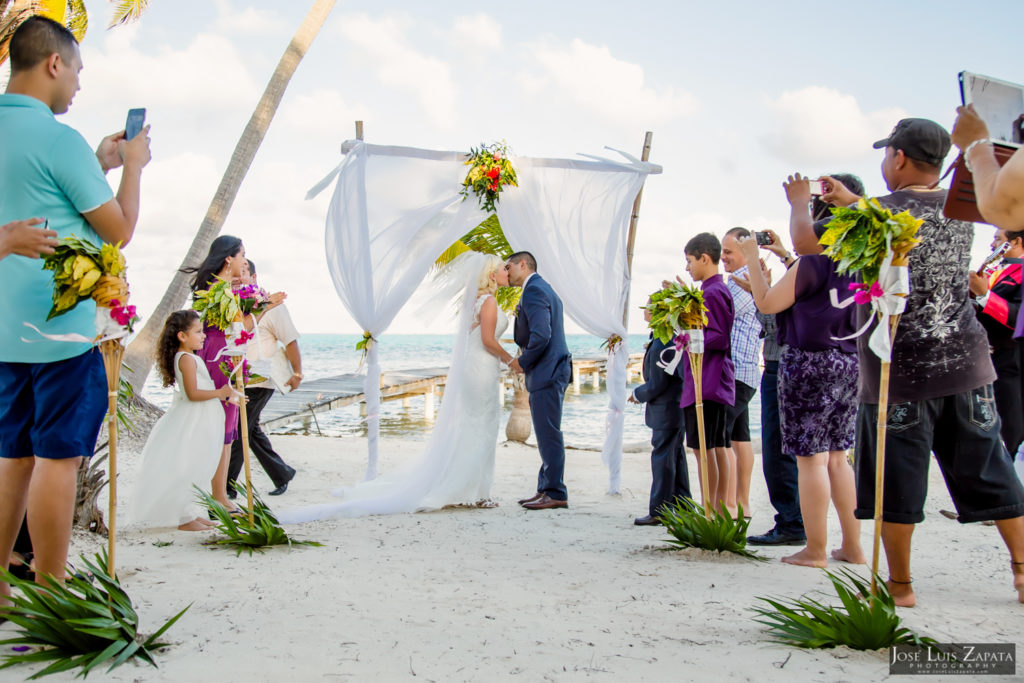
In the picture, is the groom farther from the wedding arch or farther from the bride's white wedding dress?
the wedding arch

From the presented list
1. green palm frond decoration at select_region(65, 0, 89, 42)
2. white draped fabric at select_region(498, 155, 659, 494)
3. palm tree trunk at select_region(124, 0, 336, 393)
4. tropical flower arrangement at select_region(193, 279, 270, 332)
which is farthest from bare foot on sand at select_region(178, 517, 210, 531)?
green palm frond decoration at select_region(65, 0, 89, 42)

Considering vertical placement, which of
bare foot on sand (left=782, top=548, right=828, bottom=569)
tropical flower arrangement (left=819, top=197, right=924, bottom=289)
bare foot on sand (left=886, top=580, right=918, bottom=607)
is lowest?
bare foot on sand (left=782, top=548, right=828, bottom=569)

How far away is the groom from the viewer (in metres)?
5.95

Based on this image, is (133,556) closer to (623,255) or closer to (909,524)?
(909,524)

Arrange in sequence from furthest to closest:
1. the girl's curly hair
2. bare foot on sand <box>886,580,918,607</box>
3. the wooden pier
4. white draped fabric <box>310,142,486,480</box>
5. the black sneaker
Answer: the wooden pier → white draped fabric <box>310,142,486,480</box> → the girl's curly hair → the black sneaker → bare foot on sand <box>886,580,918,607</box>

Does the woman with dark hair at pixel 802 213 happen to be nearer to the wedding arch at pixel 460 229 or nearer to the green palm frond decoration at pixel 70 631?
the green palm frond decoration at pixel 70 631

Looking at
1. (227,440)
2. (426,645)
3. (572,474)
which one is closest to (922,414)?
(426,645)

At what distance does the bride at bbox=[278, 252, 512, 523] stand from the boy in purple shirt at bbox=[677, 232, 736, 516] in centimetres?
175

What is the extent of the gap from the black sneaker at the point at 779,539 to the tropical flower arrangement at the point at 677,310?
4.92ft

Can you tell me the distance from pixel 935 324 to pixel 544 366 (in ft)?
11.1

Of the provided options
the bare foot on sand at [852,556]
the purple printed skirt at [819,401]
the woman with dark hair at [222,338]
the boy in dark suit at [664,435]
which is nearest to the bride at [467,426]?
the woman with dark hair at [222,338]

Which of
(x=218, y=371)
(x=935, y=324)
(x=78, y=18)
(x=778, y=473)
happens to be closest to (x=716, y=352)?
(x=778, y=473)

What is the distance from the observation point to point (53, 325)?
2.54 meters

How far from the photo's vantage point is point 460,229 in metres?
6.49
